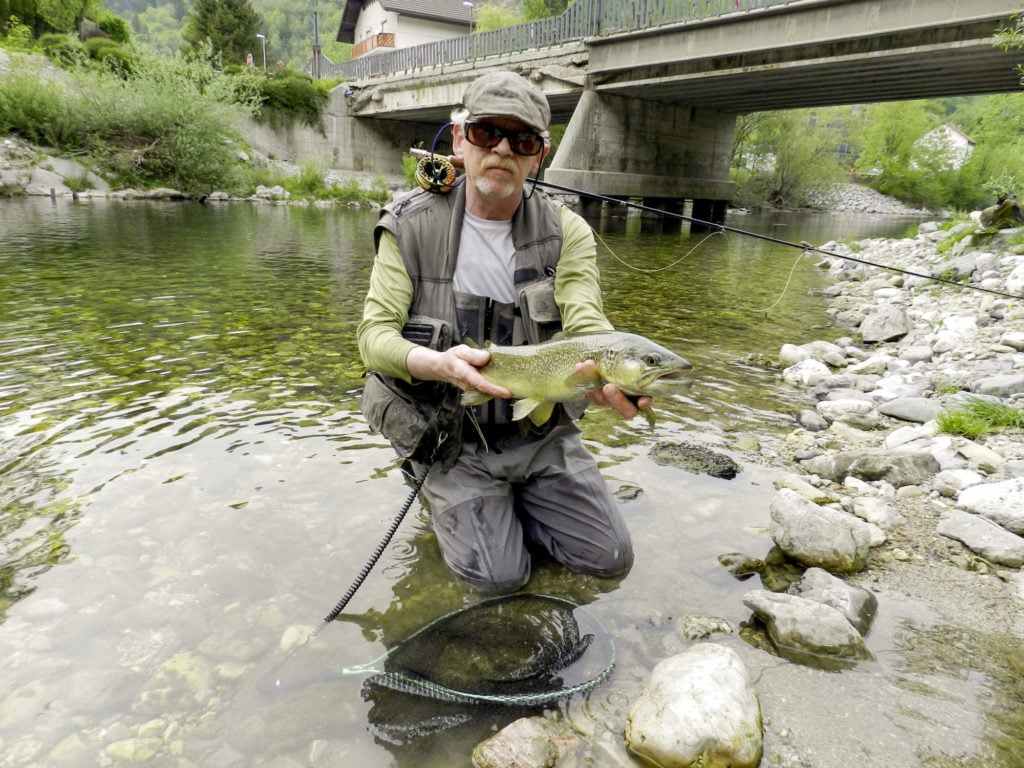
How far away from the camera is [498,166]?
3.51 meters

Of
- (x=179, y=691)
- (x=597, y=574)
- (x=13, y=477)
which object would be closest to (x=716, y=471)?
(x=597, y=574)

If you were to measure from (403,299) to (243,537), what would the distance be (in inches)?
70.6

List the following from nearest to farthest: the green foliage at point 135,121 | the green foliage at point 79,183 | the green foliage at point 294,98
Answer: the green foliage at point 79,183
the green foliage at point 135,121
the green foliage at point 294,98

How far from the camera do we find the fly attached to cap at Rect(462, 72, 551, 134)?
3340mm

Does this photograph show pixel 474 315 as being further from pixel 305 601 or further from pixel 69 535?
pixel 69 535

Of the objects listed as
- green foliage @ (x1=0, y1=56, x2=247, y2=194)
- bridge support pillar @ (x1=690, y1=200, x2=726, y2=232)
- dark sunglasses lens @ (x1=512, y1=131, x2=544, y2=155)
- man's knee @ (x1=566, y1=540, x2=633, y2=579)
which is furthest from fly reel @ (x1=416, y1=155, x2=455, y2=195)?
bridge support pillar @ (x1=690, y1=200, x2=726, y2=232)

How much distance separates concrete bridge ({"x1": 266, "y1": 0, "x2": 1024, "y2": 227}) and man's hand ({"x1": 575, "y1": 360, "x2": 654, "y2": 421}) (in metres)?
18.3

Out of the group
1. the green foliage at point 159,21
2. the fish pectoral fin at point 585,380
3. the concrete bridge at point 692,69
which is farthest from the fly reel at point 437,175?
the green foliage at point 159,21

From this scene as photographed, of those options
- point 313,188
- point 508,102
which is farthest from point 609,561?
point 313,188

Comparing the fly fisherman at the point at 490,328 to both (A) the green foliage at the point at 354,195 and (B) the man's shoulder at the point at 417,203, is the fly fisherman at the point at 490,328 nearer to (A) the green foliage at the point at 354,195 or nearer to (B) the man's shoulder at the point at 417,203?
(B) the man's shoulder at the point at 417,203

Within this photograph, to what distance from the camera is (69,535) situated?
12.6 feet

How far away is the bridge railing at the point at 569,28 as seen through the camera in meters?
22.0

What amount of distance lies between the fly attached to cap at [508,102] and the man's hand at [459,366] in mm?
1263

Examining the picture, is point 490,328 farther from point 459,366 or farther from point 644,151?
point 644,151
